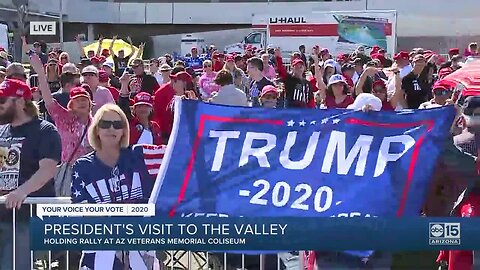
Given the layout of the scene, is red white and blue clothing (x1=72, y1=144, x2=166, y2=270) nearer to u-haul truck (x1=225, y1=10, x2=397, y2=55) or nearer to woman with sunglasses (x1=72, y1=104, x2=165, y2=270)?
woman with sunglasses (x1=72, y1=104, x2=165, y2=270)

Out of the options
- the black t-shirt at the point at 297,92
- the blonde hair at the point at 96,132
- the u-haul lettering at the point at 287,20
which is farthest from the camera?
the u-haul lettering at the point at 287,20

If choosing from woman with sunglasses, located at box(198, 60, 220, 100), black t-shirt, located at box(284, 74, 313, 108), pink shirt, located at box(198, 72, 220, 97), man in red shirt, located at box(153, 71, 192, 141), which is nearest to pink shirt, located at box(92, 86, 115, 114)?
man in red shirt, located at box(153, 71, 192, 141)

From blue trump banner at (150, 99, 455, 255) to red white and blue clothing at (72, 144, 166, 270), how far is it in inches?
6.5

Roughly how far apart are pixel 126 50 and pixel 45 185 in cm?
2056

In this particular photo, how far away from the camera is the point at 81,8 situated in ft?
188

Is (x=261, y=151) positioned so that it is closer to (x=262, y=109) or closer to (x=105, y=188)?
(x=262, y=109)

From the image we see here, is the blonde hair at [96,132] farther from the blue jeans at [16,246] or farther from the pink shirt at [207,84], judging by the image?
the pink shirt at [207,84]

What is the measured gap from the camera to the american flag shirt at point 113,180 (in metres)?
5.44

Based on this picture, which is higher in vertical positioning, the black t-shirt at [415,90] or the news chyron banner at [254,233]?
the black t-shirt at [415,90]

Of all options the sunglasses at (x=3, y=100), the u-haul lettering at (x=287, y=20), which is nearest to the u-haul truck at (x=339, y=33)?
the u-haul lettering at (x=287, y=20)

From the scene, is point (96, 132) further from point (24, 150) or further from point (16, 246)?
point (16, 246)

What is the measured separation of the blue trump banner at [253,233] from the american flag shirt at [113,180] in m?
0.43

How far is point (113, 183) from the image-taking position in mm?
5480

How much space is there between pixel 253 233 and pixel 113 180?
1043mm
